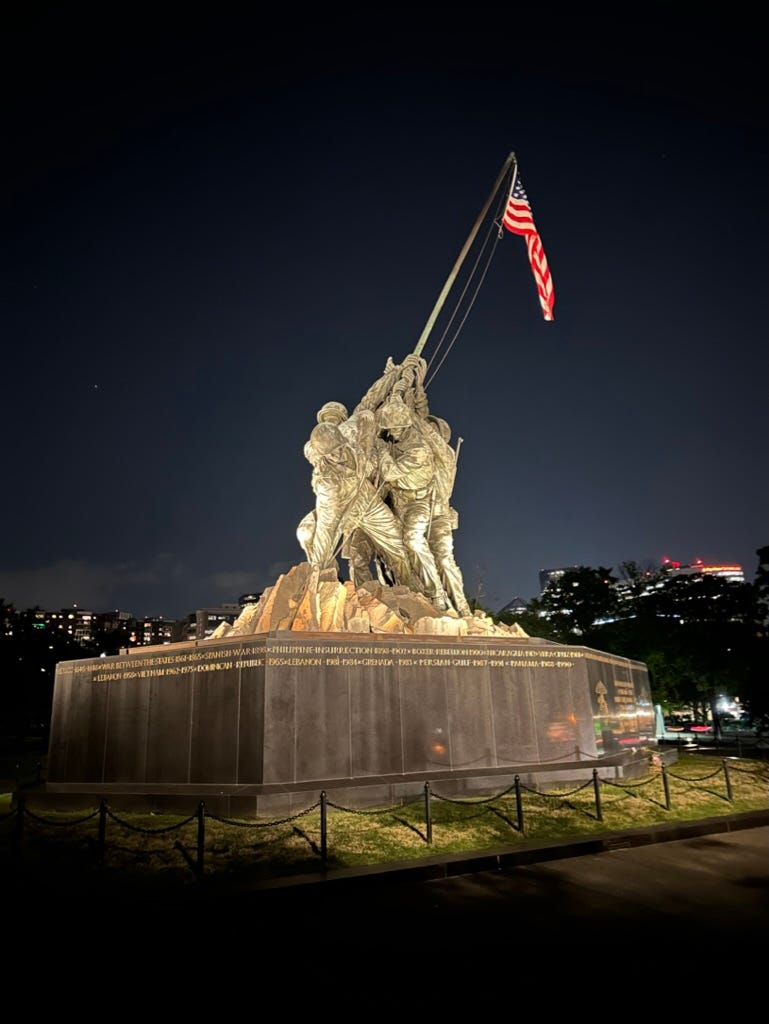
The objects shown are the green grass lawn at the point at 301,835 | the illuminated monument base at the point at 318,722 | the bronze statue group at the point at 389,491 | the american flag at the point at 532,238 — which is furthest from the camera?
the american flag at the point at 532,238

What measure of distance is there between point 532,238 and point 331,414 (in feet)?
26.7

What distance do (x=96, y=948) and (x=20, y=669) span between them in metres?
38.0

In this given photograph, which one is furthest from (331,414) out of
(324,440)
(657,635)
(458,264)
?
(657,635)

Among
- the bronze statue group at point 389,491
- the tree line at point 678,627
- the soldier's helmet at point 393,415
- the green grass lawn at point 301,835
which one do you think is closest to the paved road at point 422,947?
the green grass lawn at point 301,835

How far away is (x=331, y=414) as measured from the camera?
645 inches

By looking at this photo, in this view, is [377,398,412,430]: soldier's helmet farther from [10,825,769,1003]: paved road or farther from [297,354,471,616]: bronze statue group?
[10,825,769,1003]: paved road

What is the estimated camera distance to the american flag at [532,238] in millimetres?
19422

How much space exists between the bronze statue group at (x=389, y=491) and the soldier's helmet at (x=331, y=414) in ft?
0.08

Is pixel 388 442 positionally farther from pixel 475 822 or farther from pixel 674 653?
pixel 674 653

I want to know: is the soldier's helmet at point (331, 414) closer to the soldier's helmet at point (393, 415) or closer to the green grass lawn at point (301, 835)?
the soldier's helmet at point (393, 415)

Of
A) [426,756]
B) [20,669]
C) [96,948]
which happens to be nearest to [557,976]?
[96,948]

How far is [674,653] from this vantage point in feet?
113

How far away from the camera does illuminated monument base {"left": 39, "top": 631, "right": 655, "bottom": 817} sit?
10.4 meters

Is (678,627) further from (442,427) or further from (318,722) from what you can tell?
(318,722)
